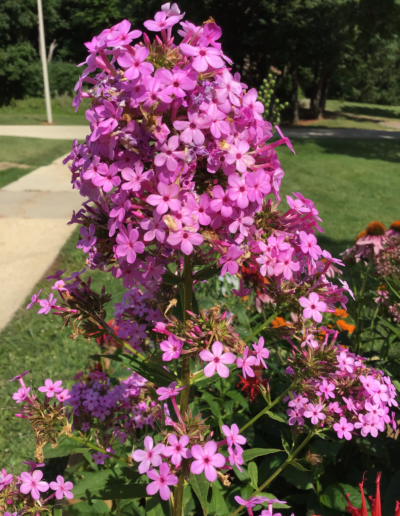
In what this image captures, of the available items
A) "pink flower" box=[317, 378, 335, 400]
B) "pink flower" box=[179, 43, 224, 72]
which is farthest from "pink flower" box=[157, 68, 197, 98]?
"pink flower" box=[317, 378, 335, 400]

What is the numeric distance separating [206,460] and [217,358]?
0.77ft

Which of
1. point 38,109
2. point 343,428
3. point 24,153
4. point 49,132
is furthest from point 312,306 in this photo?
point 38,109

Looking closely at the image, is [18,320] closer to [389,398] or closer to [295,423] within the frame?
[295,423]

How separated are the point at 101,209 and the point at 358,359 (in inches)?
39.1

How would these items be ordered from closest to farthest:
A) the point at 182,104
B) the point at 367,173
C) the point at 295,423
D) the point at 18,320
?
the point at 182,104 < the point at 295,423 < the point at 18,320 < the point at 367,173

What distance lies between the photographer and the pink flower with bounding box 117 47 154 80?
955mm

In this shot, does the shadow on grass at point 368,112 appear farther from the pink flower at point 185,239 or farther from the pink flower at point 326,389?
the pink flower at point 185,239

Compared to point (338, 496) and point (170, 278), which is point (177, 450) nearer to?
point (170, 278)

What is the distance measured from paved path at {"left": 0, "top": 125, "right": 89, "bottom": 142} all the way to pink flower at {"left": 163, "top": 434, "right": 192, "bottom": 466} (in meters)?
14.7

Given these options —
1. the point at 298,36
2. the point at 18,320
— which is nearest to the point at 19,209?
the point at 18,320

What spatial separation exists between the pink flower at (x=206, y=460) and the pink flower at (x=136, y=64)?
853 mm

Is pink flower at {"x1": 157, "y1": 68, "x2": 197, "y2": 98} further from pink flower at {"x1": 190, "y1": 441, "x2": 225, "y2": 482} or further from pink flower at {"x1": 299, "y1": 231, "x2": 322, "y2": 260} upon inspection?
pink flower at {"x1": 190, "y1": 441, "x2": 225, "y2": 482}

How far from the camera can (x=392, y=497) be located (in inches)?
62.1

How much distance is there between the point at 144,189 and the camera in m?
1.06
